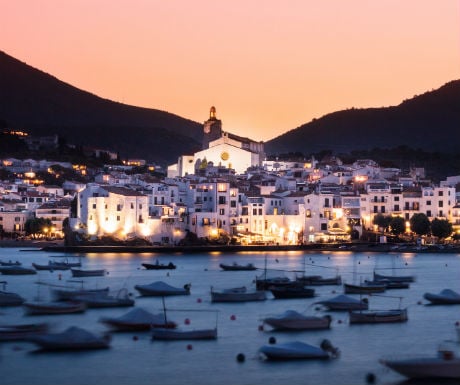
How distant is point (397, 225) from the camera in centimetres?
5084

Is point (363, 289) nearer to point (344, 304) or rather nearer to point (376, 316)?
point (344, 304)

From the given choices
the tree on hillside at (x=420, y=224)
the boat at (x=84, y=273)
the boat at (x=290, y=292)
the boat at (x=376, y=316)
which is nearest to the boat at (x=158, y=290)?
the boat at (x=290, y=292)

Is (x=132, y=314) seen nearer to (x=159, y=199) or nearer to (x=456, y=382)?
(x=456, y=382)

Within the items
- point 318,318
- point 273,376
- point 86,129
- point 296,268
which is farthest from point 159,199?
point 86,129

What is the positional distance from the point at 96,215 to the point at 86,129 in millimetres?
98056

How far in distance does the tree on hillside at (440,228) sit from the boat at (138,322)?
103 feet

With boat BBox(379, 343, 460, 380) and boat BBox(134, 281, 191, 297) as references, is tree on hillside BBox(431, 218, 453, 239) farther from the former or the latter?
boat BBox(379, 343, 460, 380)

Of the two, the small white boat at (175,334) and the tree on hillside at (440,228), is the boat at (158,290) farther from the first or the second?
the tree on hillside at (440,228)

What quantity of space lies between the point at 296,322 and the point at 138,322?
308 centimetres

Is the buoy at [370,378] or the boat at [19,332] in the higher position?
the boat at [19,332]

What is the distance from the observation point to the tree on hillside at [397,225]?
5084 centimetres

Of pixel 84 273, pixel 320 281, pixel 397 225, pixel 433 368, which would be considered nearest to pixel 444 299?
pixel 320 281

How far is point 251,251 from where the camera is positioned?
160ft

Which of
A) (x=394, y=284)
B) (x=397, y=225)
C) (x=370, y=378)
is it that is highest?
(x=397, y=225)
